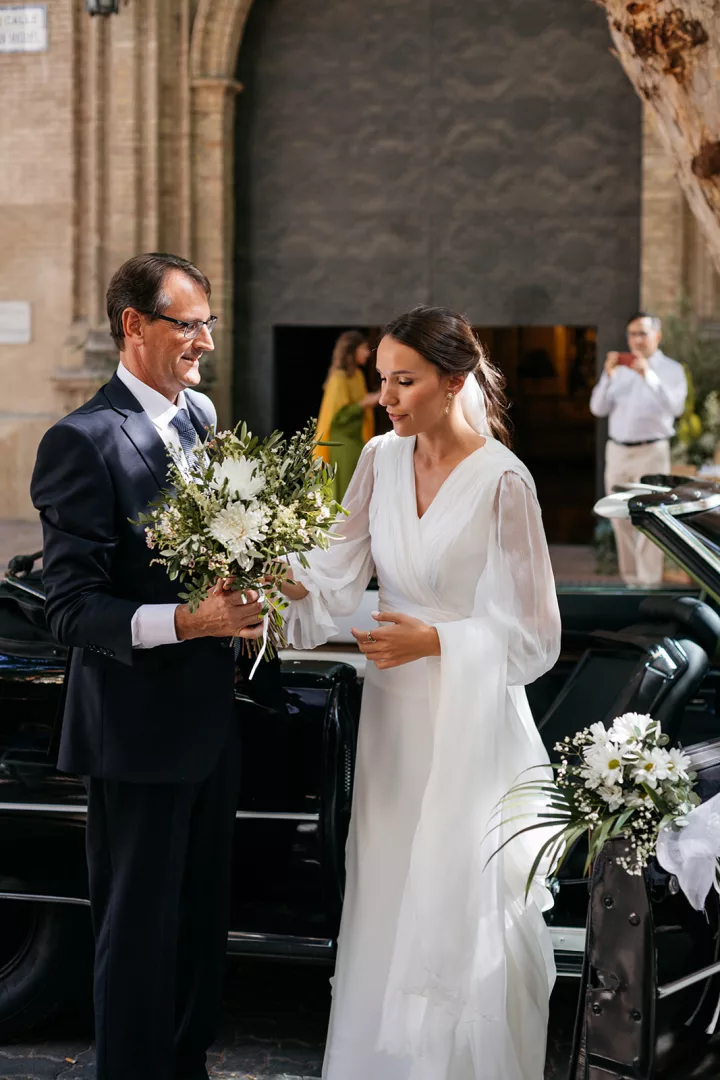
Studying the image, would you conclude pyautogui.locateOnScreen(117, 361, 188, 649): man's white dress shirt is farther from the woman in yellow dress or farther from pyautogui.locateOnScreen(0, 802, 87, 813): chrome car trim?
the woman in yellow dress

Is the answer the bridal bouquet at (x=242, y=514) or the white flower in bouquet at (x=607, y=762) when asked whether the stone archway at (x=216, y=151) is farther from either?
the white flower in bouquet at (x=607, y=762)

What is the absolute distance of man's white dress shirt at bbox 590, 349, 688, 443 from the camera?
432 inches

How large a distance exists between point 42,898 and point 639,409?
317 inches

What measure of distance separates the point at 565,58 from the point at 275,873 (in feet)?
38.5

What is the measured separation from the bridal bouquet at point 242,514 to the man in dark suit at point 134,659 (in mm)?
96

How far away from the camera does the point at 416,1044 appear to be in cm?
337

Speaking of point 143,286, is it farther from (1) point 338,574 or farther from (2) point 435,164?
(2) point 435,164

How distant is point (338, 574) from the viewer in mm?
3645

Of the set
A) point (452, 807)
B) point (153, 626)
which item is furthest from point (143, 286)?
point (452, 807)

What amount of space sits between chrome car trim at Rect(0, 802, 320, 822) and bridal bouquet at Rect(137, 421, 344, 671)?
3.00ft

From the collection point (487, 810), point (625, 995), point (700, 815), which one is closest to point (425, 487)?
point (487, 810)

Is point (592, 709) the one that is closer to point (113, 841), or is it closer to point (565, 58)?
point (113, 841)

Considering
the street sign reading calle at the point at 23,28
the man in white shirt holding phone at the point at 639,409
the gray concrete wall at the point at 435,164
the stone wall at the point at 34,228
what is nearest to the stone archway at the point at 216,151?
the gray concrete wall at the point at 435,164

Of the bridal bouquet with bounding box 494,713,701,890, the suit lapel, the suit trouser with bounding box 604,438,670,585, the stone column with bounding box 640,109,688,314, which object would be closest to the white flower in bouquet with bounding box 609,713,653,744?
the bridal bouquet with bounding box 494,713,701,890
